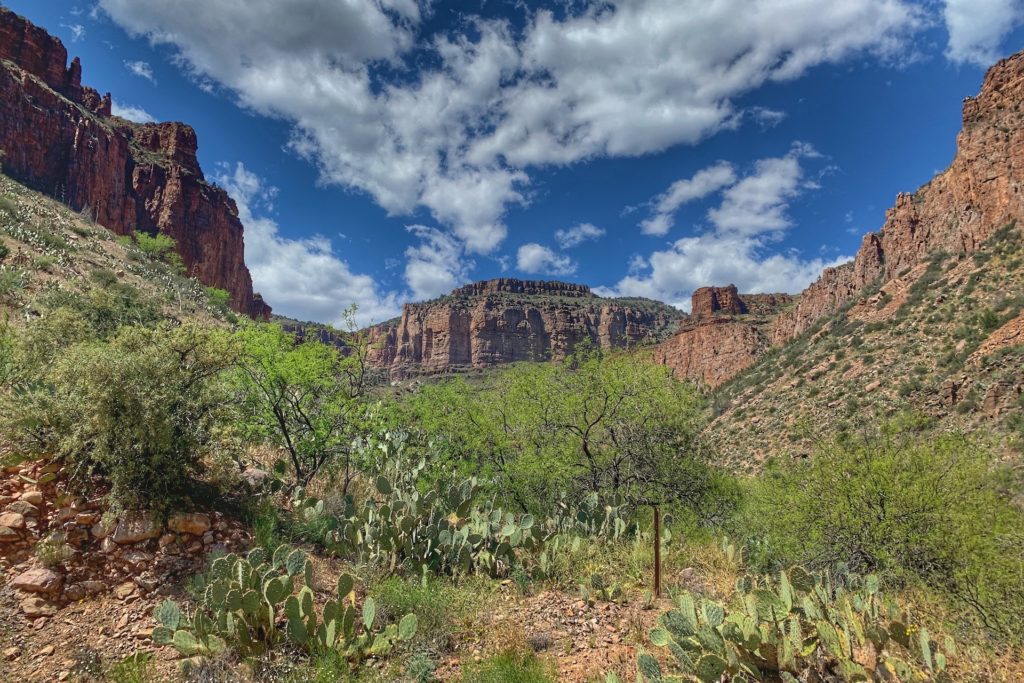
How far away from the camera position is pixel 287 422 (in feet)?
33.1

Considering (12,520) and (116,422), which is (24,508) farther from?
(116,422)

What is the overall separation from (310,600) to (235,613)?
2.30 ft

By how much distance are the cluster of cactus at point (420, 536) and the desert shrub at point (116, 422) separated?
207cm

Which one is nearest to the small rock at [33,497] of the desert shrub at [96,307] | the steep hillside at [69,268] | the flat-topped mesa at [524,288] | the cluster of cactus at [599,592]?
the cluster of cactus at [599,592]

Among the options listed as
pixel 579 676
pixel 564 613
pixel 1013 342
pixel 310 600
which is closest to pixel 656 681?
pixel 579 676

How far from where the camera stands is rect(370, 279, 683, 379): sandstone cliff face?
390 ft

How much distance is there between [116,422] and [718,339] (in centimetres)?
7594

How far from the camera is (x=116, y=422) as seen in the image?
6098 millimetres

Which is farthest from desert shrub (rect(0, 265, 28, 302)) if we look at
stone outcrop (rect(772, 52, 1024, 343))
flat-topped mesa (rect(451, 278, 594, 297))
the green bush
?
flat-topped mesa (rect(451, 278, 594, 297))

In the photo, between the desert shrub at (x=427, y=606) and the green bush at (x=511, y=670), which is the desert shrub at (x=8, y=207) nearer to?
the desert shrub at (x=427, y=606)

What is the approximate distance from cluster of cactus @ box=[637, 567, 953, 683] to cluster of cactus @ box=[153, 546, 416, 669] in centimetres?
274

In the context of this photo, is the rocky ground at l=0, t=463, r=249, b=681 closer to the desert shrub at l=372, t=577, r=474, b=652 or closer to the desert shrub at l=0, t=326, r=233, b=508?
the desert shrub at l=0, t=326, r=233, b=508

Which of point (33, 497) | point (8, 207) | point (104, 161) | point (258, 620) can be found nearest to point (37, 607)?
point (33, 497)

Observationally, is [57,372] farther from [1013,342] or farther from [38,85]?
[38,85]
